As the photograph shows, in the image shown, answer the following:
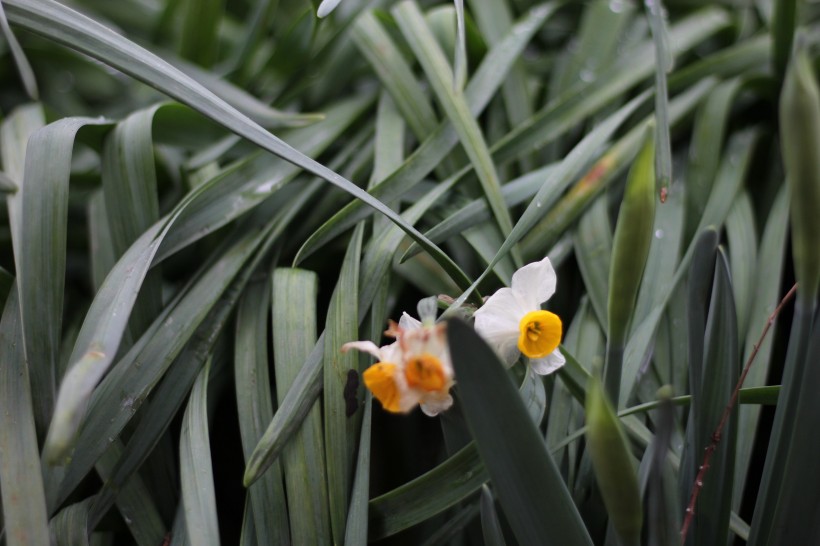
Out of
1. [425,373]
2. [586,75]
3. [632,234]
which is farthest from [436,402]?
[586,75]

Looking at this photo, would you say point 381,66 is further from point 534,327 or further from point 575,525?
point 575,525

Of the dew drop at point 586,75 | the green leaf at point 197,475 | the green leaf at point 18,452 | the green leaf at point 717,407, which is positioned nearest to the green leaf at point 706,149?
the dew drop at point 586,75

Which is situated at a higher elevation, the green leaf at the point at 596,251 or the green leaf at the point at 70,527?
the green leaf at the point at 596,251

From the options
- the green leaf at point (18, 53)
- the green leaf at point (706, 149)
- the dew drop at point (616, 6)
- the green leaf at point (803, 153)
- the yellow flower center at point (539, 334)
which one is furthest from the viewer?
the dew drop at point (616, 6)

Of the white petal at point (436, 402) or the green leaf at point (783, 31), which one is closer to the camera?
the white petal at point (436, 402)

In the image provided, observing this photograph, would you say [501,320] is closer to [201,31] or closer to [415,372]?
[415,372]

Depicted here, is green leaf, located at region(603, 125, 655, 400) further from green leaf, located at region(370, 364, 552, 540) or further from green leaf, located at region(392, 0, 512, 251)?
green leaf, located at region(392, 0, 512, 251)

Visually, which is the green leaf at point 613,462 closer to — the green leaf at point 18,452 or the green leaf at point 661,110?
the green leaf at point 661,110

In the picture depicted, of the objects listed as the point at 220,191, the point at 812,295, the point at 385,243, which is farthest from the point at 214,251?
the point at 812,295
